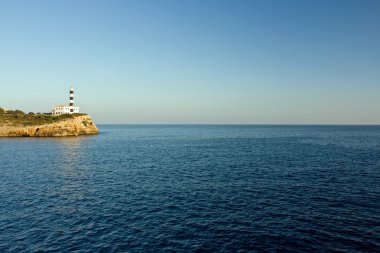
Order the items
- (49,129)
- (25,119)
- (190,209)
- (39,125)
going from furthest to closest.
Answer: (25,119) → (49,129) → (39,125) → (190,209)

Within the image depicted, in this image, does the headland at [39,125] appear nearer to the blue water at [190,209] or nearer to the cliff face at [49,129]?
the cliff face at [49,129]

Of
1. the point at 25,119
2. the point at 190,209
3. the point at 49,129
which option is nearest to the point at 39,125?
the point at 49,129

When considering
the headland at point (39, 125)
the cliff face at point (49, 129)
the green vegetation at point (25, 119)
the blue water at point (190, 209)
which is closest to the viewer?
the blue water at point (190, 209)

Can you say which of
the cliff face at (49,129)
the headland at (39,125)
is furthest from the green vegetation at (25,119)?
the cliff face at (49,129)

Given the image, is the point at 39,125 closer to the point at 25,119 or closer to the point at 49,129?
the point at 49,129

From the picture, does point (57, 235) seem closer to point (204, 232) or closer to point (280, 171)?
point (204, 232)

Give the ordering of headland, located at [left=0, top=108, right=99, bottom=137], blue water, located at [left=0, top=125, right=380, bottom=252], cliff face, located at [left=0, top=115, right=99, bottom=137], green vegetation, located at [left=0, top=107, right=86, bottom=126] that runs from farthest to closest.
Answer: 1. green vegetation, located at [left=0, top=107, right=86, bottom=126]
2. headland, located at [left=0, top=108, right=99, bottom=137]
3. cliff face, located at [left=0, top=115, right=99, bottom=137]
4. blue water, located at [left=0, top=125, right=380, bottom=252]

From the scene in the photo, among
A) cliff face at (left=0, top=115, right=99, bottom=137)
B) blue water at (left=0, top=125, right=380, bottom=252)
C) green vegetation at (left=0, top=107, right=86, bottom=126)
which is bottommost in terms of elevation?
blue water at (left=0, top=125, right=380, bottom=252)

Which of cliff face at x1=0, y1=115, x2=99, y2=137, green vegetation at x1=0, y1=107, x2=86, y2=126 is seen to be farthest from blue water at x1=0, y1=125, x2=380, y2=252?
green vegetation at x1=0, y1=107, x2=86, y2=126

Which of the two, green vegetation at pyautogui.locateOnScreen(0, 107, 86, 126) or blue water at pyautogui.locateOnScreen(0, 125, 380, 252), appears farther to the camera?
green vegetation at pyautogui.locateOnScreen(0, 107, 86, 126)

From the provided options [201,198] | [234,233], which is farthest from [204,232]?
[201,198]

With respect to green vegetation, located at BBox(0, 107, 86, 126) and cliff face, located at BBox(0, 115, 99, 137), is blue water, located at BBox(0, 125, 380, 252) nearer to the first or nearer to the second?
cliff face, located at BBox(0, 115, 99, 137)

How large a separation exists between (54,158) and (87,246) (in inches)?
2654

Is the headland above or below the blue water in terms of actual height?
above
